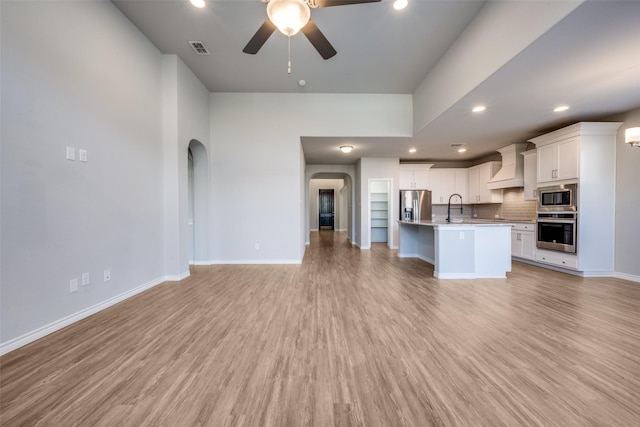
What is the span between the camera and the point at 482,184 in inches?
266

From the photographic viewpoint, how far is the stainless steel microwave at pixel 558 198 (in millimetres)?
4010

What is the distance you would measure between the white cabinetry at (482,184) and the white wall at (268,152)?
10.7 ft

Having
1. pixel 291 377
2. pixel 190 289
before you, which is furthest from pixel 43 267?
pixel 291 377

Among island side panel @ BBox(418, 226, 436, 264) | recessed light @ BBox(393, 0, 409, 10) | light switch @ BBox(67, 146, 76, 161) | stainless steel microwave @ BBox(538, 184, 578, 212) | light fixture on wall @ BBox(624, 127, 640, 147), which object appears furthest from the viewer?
island side panel @ BBox(418, 226, 436, 264)

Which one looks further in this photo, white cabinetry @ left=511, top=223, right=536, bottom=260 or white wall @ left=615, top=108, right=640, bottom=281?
white cabinetry @ left=511, top=223, right=536, bottom=260

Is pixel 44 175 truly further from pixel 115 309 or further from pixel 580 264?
pixel 580 264

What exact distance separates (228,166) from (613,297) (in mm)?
6179

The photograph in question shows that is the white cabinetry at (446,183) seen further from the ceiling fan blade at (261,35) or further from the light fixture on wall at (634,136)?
the ceiling fan blade at (261,35)

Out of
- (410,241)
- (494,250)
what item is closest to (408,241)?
(410,241)

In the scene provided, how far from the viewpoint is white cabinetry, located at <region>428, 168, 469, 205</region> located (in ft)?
24.2

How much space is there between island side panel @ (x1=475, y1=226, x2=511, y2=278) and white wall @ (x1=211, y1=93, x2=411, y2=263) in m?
2.60

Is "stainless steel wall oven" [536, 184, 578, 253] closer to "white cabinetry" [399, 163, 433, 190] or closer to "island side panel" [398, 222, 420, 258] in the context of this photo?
"island side panel" [398, 222, 420, 258]

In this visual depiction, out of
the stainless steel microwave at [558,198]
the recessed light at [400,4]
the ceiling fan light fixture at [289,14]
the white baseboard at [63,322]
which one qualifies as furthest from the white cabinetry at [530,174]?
the white baseboard at [63,322]

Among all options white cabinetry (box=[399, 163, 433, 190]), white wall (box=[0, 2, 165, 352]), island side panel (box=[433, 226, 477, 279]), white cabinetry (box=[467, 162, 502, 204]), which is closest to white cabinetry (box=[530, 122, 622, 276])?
island side panel (box=[433, 226, 477, 279])
